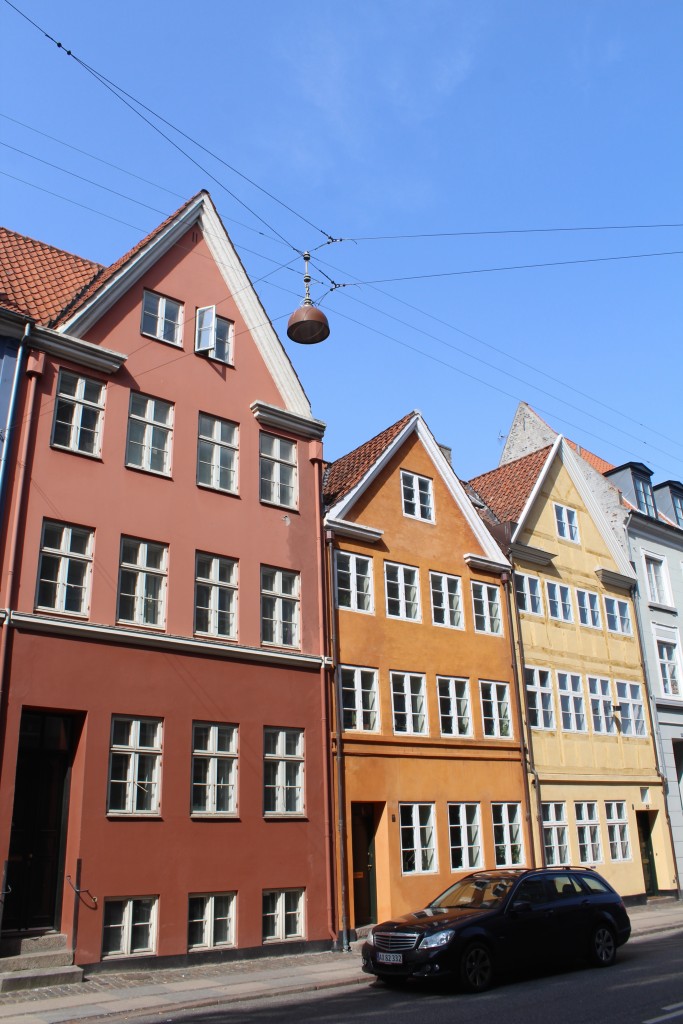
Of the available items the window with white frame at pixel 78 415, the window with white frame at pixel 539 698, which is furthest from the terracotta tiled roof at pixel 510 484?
the window with white frame at pixel 78 415

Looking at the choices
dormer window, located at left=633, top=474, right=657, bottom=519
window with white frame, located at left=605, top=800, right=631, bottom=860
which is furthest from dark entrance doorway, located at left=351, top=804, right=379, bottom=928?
dormer window, located at left=633, top=474, right=657, bottom=519

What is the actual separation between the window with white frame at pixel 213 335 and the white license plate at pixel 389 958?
12365 millimetres

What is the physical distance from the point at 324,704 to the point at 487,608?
24.2 feet

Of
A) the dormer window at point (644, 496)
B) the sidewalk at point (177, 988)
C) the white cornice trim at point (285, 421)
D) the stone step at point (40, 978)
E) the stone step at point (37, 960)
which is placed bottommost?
the sidewalk at point (177, 988)

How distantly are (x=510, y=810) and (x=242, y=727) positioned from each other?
358 inches

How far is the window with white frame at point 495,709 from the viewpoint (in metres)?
23.5

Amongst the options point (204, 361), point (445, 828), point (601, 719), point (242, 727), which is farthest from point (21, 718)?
point (601, 719)

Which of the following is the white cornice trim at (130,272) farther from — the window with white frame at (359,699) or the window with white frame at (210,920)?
the window with white frame at (210,920)

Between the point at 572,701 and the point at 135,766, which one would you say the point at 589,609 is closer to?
the point at 572,701

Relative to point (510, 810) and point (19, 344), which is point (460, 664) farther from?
point (19, 344)

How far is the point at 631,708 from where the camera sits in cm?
2864

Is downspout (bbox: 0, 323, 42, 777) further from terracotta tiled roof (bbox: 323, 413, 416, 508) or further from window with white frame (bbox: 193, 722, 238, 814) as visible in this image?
terracotta tiled roof (bbox: 323, 413, 416, 508)

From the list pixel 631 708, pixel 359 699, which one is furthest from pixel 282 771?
pixel 631 708

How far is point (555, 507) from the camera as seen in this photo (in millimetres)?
28797
